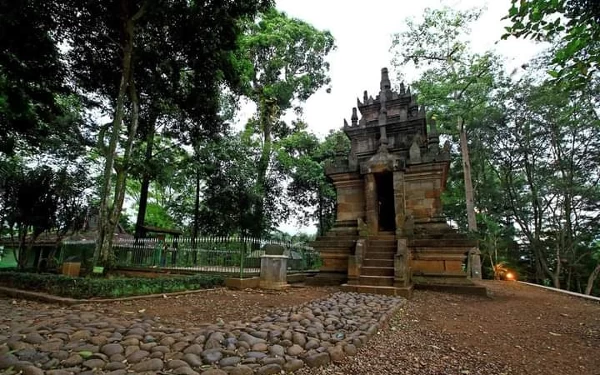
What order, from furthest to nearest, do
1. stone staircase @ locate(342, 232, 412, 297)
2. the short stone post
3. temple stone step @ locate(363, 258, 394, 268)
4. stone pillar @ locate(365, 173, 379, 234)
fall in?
stone pillar @ locate(365, 173, 379, 234)
the short stone post
temple stone step @ locate(363, 258, 394, 268)
stone staircase @ locate(342, 232, 412, 297)

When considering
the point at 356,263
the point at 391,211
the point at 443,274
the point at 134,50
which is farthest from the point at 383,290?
the point at 134,50

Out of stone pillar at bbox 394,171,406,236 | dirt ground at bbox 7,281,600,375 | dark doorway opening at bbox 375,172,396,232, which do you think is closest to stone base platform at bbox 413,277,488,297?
dirt ground at bbox 7,281,600,375

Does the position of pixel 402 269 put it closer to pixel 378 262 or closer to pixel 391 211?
pixel 378 262

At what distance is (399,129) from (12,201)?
14.9 metres

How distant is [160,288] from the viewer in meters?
7.33

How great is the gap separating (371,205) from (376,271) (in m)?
2.41

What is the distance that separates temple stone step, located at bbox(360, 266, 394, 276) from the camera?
7.93 meters

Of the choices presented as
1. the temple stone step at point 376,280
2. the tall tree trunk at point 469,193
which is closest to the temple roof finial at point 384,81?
the tall tree trunk at point 469,193

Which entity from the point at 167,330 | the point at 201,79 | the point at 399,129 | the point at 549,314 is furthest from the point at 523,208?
the point at 167,330

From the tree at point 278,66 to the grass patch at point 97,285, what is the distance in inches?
442

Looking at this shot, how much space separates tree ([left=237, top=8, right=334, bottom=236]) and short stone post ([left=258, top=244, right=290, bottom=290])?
1045 cm

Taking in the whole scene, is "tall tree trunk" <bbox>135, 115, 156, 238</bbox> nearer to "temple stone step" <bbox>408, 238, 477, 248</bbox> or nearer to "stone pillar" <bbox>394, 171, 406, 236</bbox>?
"stone pillar" <bbox>394, 171, 406, 236</bbox>

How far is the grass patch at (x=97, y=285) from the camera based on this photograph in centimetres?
624

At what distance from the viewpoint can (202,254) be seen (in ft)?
38.4
